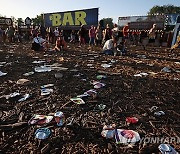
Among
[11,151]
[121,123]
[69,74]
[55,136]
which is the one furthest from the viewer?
[69,74]

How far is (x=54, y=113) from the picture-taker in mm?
3211

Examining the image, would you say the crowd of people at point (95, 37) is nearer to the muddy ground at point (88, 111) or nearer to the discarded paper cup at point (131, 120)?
the muddy ground at point (88, 111)

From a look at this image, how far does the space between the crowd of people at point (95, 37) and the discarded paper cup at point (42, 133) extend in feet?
23.1

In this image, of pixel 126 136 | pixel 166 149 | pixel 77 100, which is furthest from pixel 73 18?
pixel 166 149

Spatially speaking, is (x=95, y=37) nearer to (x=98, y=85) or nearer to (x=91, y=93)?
(x=98, y=85)

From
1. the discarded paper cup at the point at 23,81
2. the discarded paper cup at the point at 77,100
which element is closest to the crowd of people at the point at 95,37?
the discarded paper cup at the point at 23,81

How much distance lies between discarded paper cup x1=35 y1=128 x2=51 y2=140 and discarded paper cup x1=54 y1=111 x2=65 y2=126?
24 centimetres

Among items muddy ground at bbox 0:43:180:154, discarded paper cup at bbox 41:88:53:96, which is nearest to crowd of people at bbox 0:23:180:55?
muddy ground at bbox 0:43:180:154

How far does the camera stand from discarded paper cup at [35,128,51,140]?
2.55m

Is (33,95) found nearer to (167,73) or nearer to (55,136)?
(55,136)

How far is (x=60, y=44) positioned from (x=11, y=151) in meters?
9.60

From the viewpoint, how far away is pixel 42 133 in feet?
8.61

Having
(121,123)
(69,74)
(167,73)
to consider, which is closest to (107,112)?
(121,123)

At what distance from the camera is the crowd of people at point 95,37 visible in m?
9.88
